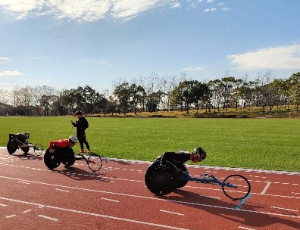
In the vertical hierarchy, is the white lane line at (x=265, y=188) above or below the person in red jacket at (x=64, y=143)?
below

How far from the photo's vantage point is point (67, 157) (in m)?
13.6

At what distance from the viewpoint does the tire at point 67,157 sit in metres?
13.5

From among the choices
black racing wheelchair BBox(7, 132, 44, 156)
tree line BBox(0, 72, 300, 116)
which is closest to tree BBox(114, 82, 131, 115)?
tree line BBox(0, 72, 300, 116)

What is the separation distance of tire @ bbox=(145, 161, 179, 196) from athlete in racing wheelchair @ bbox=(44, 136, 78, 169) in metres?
4.89

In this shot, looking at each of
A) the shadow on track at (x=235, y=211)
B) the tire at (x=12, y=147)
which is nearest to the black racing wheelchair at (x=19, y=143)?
the tire at (x=12, y=147)

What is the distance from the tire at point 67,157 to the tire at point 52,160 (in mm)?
202

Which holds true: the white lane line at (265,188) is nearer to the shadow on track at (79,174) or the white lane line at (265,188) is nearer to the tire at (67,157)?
the shadow on track at (79,174)

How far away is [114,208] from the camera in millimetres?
8352

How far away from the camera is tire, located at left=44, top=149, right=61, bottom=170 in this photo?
1333 centimetres

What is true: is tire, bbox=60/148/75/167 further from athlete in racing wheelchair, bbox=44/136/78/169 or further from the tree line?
the tree line

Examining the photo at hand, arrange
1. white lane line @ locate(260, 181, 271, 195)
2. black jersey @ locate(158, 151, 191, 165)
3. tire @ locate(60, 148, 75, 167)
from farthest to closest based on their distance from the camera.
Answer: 1. tire @ locate(60, 148, 75, 167)
2. white lane line @ locate(260, 181, 271, 195)
3. black jersey @ locate(158, 151, 191, 165)

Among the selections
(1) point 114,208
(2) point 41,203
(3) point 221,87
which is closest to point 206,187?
(1) point 114,208

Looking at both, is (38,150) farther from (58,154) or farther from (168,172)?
(168,172)

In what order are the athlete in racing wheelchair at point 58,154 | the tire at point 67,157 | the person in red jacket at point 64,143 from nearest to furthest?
the person in red jacket at point 64,143 → the athlete in racing wheelchair at point 58,154 → the tire at point 67,157
